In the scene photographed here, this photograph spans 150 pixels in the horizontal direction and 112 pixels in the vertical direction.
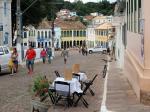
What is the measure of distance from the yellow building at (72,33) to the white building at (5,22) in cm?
8443

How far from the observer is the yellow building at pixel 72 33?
14100cm

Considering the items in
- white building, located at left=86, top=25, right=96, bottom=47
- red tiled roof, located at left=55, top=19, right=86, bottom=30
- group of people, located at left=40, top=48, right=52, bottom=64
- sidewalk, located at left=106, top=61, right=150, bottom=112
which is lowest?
sidewalk, located at left=106, top=61, right=150, bottom=112

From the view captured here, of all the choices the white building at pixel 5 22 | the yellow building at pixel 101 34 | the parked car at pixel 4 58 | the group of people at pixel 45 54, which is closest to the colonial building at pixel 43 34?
the yellow building at pixel 101 34

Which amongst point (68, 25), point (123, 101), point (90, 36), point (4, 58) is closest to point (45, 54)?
point (4, 58)

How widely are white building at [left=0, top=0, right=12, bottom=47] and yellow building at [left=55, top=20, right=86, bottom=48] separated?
277ft

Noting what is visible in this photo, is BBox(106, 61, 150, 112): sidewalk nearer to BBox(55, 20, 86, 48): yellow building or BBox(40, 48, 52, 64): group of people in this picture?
BBox(40, 48, 52, 64): group of people

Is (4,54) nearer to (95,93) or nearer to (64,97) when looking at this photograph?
(95,93)

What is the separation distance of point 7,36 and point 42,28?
69.7 metres

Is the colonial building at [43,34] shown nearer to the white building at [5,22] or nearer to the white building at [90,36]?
the white building at [90,36]

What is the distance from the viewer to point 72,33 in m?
142

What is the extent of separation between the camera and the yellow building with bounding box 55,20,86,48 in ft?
463

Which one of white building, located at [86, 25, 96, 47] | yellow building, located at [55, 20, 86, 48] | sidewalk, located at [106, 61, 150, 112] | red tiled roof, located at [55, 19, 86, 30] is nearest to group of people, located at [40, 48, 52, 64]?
sidewalk, located at [106, 61, 150, 112]

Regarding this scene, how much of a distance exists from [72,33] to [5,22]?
292 feet

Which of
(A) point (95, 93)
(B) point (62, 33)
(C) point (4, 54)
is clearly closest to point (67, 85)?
(A) point (95, 93)
